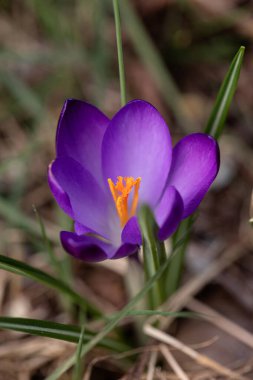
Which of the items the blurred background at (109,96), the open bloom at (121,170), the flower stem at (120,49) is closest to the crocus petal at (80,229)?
the open bloom at (121,170)

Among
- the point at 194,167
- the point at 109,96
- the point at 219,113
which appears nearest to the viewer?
the point at 194,167

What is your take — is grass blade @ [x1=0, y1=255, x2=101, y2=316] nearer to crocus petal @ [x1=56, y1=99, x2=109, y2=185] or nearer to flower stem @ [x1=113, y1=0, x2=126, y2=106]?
crocus petal @ [x1=56, y1=99, x2=109, y2=185]

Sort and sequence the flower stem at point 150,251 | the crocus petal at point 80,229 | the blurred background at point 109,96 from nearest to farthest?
the flower stem at point 150,251, the crocus petal at point 80,229, the blurred background at point 109,96

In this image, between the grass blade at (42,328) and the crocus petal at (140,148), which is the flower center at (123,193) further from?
the grass blade at (42,328)

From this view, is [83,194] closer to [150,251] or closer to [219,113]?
[150,251]

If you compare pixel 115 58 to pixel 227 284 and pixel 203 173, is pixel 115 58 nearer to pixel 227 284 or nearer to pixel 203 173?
pixel 227 284

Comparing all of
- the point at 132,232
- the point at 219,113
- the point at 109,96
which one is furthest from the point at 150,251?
the point at 109,96
